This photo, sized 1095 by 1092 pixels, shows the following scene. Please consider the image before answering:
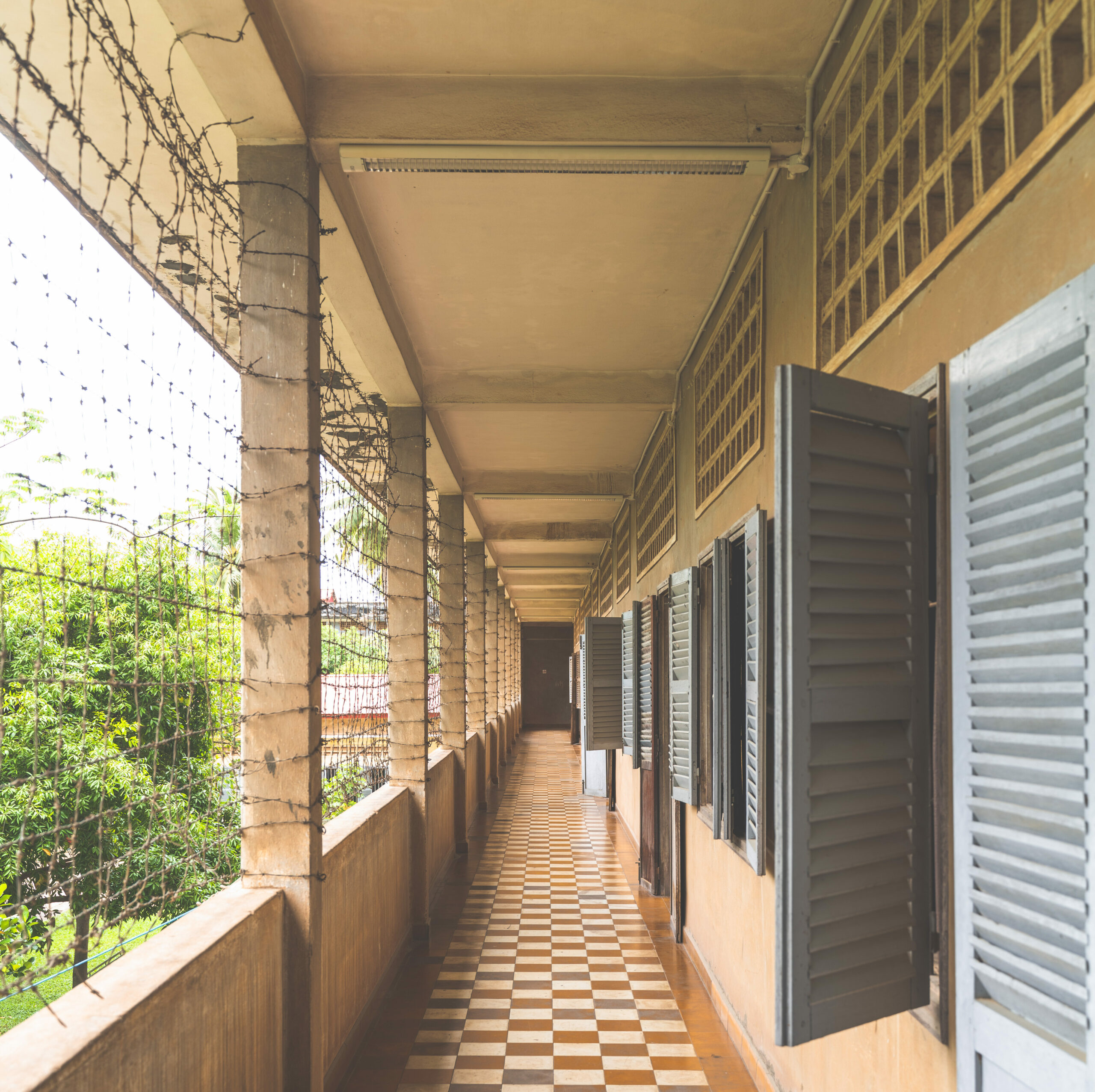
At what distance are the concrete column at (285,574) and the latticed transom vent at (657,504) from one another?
11.2 feet

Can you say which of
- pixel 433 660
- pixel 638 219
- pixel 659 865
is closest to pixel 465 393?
pixel 638 219

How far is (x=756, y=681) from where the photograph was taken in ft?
10.5

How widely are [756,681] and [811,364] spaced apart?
3.56 feet

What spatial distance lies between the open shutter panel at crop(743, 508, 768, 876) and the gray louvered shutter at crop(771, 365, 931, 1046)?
4.16 ft

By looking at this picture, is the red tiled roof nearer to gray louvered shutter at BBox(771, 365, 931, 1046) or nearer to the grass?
the grass

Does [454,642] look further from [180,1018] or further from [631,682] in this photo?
[180,1018]

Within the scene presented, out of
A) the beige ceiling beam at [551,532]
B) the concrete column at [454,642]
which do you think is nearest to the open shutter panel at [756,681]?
the concrete column at [454,642]

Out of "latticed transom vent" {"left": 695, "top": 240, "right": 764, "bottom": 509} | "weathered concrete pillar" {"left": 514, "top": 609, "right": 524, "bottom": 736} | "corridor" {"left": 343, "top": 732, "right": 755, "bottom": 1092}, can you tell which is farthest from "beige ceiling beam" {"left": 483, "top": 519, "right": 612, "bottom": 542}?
"weathered concrete pillar" {"left": 514, "top": 609, "right": 524, "bottom": 736}

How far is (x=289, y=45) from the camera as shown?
2.78 m

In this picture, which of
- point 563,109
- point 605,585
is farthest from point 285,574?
point 605,585

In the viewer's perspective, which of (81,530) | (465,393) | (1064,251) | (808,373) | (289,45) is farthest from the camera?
(465,393)

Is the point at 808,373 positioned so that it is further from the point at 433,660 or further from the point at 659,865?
the point at 433,660

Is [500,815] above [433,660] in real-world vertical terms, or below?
below

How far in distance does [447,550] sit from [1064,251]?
7.14 m
